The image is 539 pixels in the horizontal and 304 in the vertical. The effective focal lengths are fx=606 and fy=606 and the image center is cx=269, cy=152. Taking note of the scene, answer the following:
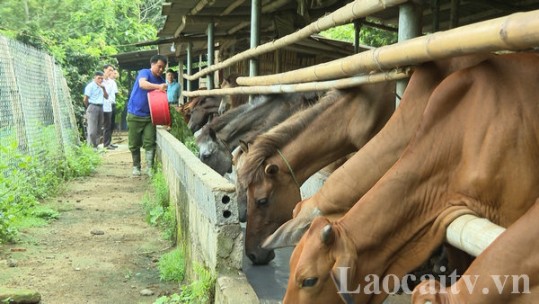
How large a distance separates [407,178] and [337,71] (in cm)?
132

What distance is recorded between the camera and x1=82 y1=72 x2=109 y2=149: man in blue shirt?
15.5m

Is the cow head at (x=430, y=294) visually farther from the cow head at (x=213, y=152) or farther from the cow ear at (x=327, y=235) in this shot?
the cow head at (x=213, y=152)

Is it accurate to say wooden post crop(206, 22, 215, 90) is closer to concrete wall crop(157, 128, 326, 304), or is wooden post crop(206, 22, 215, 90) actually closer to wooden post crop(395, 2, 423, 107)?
Answer: concrete wall crop(157, 128, 326, 304)

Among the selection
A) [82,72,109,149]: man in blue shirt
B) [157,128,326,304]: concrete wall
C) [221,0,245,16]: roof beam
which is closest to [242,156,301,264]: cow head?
[157,128,326,304]: concrete wall

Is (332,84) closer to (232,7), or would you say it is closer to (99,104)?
(232,7)

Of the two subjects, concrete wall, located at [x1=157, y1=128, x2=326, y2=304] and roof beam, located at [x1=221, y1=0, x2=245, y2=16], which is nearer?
concrete wall, located at [x1=157, y1=128, x2=326, y2=304]

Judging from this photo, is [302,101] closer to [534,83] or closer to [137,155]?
[534,83]

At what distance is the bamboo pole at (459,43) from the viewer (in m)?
1.87

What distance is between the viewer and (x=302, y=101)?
5418mm

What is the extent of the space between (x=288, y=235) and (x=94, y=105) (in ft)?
44.1

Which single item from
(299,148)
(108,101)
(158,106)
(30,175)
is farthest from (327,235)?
(108,101)

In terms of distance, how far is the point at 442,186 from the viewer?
2414 millimetres

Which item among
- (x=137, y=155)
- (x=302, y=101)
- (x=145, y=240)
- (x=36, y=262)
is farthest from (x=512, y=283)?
(x=137, y=155)

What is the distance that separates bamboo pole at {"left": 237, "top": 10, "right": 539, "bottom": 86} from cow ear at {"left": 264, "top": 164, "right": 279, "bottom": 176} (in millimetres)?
1108
